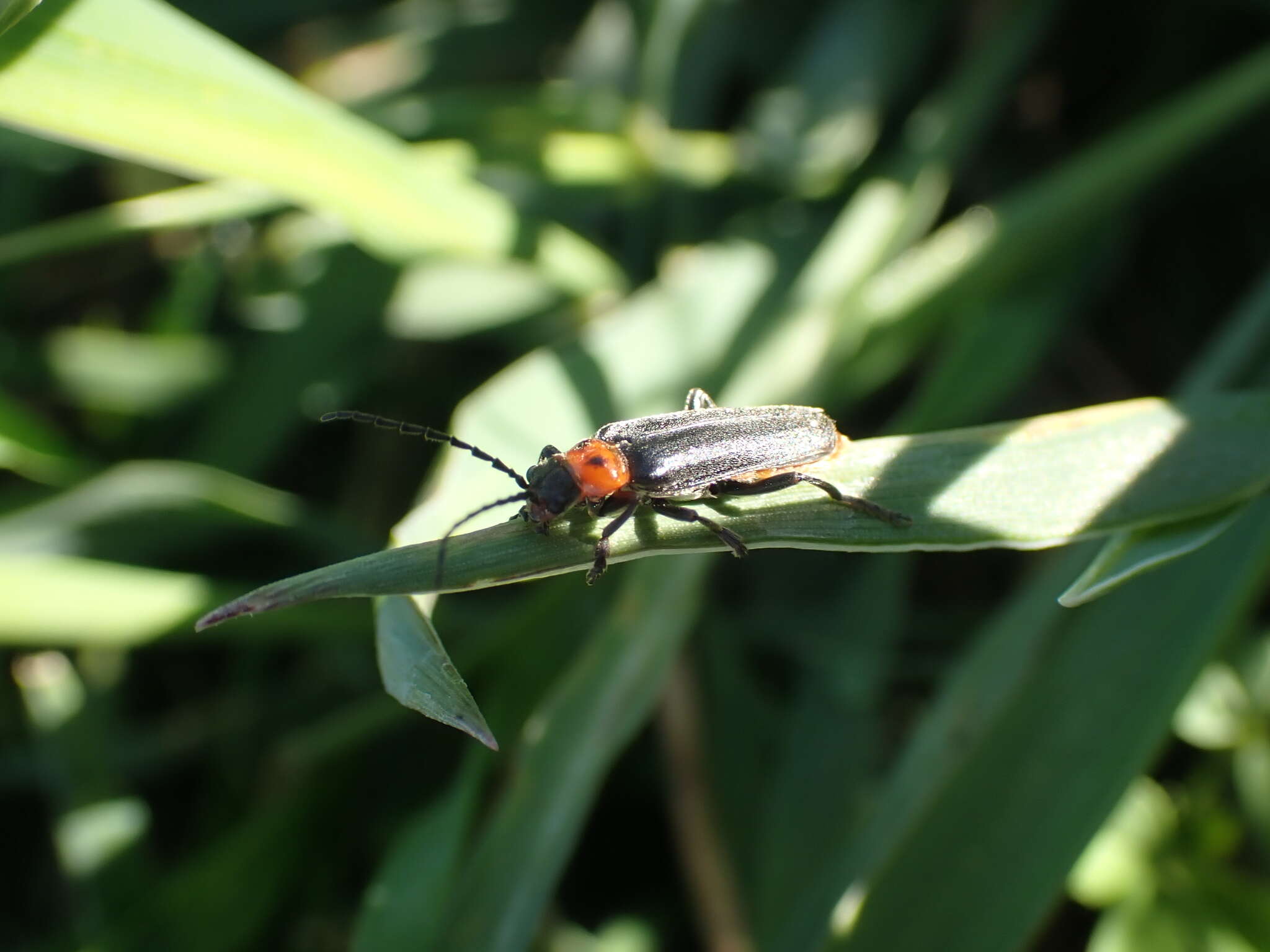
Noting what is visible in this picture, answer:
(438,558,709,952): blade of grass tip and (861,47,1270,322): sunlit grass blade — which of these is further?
(861,47,1270,322): sunlit grass blade

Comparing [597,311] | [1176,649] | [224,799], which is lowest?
[1176,649]

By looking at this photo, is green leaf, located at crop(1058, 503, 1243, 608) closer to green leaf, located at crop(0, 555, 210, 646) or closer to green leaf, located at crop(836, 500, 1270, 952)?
green leaf, located at crop(836, 500, 1270, 952)

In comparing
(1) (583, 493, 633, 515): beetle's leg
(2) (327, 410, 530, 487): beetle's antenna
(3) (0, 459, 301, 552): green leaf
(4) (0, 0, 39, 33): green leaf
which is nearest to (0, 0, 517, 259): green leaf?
(4) (0, 0, 39, 33): green leaf

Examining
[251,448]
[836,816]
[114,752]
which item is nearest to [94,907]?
[114,752]

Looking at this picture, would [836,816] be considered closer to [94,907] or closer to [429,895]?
[429,895]

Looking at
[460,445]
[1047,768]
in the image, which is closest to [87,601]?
[460,445]

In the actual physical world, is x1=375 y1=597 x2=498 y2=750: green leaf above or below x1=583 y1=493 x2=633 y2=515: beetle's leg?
below
